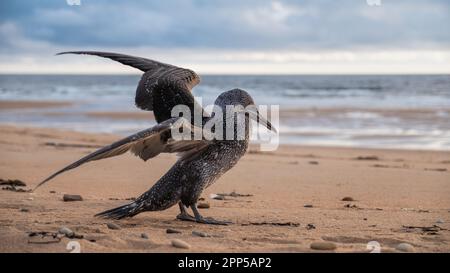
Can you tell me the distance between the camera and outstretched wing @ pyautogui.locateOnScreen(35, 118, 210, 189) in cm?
471

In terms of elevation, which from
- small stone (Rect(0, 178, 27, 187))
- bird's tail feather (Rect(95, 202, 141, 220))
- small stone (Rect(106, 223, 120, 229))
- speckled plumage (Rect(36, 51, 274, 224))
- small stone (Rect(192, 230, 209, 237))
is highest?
speckled plumage (Rect(36, 51, 274, 224))

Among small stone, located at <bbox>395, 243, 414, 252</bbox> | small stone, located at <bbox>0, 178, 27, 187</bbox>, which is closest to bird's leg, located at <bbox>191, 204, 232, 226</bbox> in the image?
small stone, located at <bbox>395, 243, 414, 252</bbox>

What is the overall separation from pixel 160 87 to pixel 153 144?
1.10 m

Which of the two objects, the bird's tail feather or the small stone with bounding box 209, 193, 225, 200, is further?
the small stone with bounding box 209, 193, 225, 200

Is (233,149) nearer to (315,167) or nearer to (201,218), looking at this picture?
(201,218)

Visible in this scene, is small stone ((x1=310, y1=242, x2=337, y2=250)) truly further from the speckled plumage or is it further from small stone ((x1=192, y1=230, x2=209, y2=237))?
the speckled plumage

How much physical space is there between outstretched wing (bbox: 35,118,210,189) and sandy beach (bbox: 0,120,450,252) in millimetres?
647

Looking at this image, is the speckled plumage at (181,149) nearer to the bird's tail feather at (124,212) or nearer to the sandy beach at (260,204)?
the bird's tail feather at (124,212)

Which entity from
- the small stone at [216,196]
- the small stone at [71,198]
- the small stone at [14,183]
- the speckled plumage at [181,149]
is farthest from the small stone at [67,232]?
the small stone at [14,183]

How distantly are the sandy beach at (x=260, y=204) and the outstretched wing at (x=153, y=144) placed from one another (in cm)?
65

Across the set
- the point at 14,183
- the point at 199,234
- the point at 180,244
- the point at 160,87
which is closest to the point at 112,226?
the point at 199,234

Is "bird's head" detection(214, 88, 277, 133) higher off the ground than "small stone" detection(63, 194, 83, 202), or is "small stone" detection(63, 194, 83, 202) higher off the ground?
"bird's head" detection(214, 88, 277, 133)
